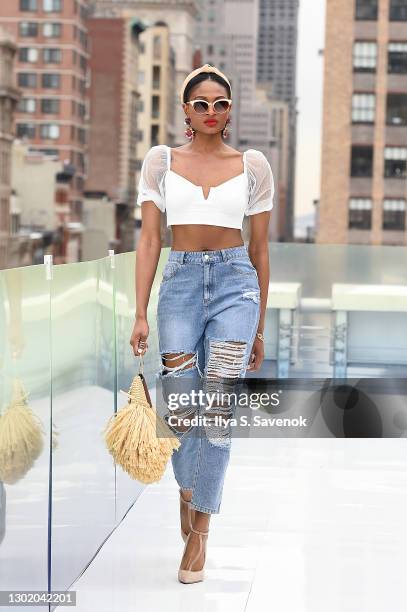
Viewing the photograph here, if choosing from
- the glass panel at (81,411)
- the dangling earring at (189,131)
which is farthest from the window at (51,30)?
the dangling earring at (189,131)

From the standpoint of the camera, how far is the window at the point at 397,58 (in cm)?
9275

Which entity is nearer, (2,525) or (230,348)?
(2,525)

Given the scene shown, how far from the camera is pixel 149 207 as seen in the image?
11.5ft

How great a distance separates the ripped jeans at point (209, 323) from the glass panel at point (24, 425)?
1.19ft

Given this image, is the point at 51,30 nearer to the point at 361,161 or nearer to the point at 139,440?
the point at 361,161

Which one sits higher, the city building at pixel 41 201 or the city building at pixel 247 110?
the city building at pixel 247 110

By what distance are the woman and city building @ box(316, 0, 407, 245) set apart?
90.3 meters

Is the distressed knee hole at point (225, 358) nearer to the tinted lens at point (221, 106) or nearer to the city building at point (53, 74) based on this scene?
the tinted lens at point (221, 106)

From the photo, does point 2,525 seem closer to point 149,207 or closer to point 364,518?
point 149,207

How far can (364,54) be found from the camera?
9238 cm

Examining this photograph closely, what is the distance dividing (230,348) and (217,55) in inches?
7849

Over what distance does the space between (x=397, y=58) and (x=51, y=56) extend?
32431 millimetres

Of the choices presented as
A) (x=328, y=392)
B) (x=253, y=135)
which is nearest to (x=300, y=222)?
(x=253, y=135)

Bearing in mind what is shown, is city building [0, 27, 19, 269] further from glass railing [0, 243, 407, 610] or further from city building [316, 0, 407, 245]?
glass railing [0, 243, 407, 610]
